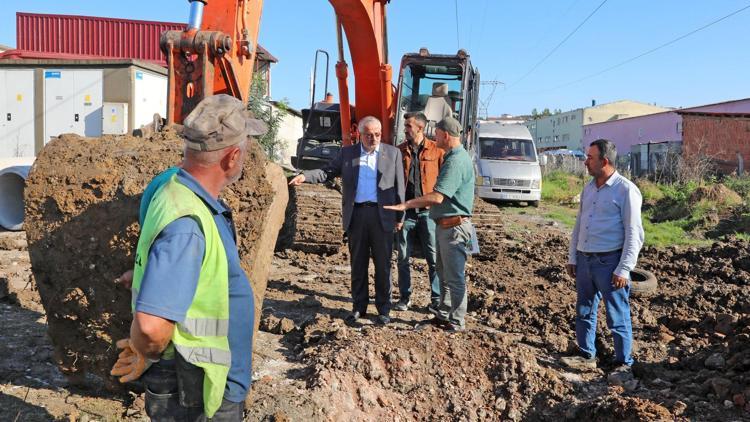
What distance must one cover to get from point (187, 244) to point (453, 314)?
13.7 ft

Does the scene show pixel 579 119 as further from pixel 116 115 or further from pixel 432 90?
pixel 432 90

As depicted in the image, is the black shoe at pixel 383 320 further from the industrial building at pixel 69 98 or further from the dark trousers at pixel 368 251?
the industrial building at pixel 69 98

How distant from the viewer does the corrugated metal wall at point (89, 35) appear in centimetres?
2256

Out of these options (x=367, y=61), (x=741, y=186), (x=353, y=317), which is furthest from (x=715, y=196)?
(x=353, y=317)

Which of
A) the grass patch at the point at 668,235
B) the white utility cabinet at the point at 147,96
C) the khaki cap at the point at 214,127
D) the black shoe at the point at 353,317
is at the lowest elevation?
the black shoe at the point at 353,317

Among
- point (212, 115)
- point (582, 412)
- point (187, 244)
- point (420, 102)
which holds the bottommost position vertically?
point (582, 412)

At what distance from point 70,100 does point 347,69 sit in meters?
11.0

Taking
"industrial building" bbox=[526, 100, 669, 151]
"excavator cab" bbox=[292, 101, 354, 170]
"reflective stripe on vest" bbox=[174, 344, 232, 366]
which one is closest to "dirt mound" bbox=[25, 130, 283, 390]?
"reflective stripe on vest" bbox=[174, 344, 232, 366]

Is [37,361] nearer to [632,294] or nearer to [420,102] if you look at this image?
[632,294]

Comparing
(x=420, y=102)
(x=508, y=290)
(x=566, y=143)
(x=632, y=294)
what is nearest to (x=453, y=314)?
(x=508, y=290)

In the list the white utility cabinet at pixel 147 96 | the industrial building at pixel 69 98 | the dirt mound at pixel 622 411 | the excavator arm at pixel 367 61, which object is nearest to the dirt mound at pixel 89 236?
the dirt mound at pixel 622 411

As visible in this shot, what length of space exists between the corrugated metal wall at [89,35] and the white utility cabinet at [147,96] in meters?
4.50

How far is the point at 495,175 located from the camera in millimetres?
17172

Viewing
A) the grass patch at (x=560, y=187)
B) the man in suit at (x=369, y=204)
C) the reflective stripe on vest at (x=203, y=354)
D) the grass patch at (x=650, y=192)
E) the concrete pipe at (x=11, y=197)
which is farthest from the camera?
the grass patch at (x=560, y=187)
